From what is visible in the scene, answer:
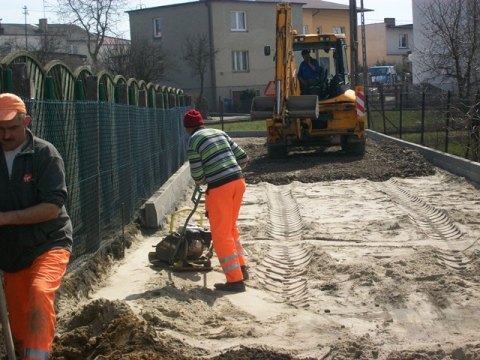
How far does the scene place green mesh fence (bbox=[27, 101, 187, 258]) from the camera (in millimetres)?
8234

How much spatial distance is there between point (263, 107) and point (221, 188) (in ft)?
44.5

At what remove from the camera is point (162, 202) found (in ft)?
40.6

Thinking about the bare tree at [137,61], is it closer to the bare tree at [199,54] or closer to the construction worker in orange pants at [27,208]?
the bare tree at [199,54]

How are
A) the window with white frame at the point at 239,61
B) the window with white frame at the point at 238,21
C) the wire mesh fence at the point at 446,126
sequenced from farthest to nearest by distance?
the window with white frame at the point at 239,61 < the window with white frame at the point at 238,21 < the wire mesh fence at the point at 446,126

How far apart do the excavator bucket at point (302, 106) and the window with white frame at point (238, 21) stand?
40445 millimetres

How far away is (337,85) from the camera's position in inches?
877

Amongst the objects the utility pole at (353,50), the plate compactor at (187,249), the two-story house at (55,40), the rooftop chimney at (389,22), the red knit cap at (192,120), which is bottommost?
the plate compactor at (187,249)

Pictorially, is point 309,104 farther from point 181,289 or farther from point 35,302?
point 35,302

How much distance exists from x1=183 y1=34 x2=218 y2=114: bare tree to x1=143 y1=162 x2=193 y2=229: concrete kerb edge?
41.5 metres

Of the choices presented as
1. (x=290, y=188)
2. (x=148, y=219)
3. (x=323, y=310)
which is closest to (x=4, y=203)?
(x=323, y=310)

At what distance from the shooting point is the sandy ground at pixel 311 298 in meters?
6.09

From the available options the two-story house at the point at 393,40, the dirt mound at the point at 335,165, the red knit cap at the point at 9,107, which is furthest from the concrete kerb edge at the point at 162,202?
the two-story house at the point at 393,40

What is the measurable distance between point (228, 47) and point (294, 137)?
1538 inches

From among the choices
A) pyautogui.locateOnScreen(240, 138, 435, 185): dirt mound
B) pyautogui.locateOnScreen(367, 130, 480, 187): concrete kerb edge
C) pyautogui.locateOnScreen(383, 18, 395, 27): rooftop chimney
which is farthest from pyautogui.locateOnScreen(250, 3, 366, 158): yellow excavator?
pyautogui.locateOnScreen(383, 18, 395, 27): rooftop chimney
